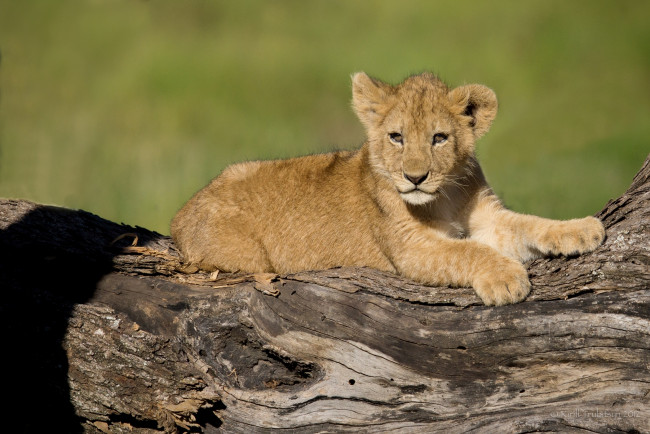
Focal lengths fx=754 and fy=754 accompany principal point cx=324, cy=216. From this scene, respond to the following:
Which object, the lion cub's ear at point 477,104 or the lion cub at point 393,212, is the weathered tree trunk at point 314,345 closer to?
the lion cub at point 393,212

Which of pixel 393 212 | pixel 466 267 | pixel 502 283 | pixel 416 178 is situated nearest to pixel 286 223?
pixel 393 212

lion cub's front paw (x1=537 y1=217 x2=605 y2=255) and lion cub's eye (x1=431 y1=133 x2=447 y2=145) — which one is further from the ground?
lion cub's eye (x1=431 y1=133 x2=447 y2=145)

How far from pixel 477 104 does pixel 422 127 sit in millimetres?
639

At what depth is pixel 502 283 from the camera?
5512 mm

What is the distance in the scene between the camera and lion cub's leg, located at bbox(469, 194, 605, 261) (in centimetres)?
564

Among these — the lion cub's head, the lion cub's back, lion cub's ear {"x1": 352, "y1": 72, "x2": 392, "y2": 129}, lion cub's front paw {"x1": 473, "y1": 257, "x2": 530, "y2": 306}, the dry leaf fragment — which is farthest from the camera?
the lion cub's back

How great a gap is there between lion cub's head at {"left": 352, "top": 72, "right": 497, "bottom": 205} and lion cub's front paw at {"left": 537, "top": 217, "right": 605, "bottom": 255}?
0.99 m

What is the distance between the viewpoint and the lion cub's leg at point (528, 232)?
5.64 m

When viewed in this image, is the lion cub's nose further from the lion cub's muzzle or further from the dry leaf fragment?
the dry leaf fragment

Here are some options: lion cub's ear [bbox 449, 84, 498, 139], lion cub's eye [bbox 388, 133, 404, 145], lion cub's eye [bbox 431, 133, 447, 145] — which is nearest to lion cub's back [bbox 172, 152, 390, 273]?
lion cub's eye [bbox 388, 133, 404, 145]

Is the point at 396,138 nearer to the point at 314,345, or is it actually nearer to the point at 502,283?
the point at 502,283

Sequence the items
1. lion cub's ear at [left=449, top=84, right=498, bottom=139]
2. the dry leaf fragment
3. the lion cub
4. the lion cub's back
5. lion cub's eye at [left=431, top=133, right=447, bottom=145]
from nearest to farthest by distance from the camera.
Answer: the dry leaf fragment → the lion cub → lion cub's eye at [left=431, top=133, right=447, bottom=145] → lion cub's ear at [left=449, top=84, right=498, bottom=139] → the lion cub's back

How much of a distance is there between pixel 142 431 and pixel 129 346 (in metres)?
0.77

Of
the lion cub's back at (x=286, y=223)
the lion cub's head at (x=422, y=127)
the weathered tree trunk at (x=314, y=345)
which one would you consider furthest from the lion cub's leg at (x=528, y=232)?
the lion cub's back at (x=286, y=223)
